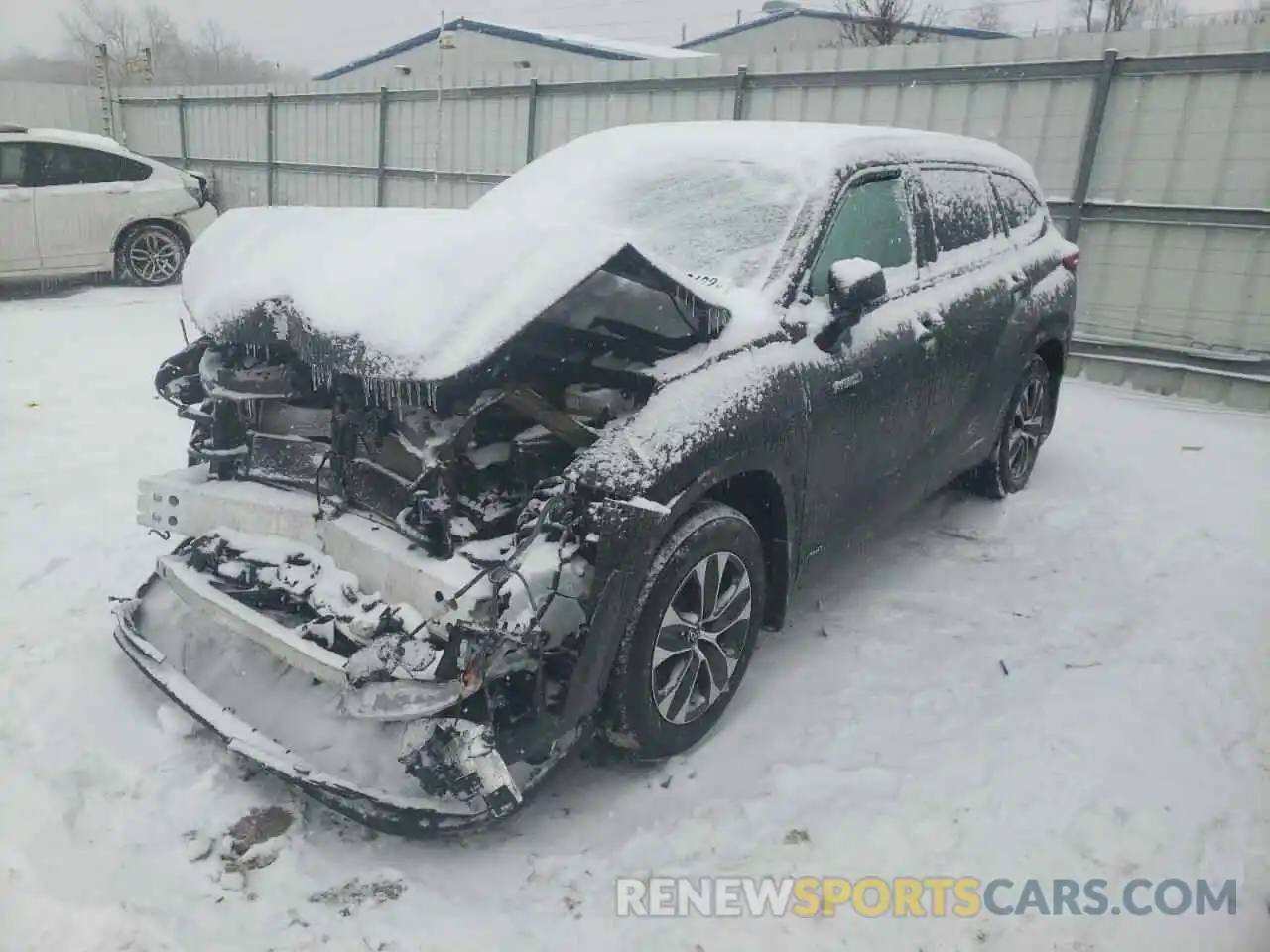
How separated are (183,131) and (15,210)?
7.28 metres

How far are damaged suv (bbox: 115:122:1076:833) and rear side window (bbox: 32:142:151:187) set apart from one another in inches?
316

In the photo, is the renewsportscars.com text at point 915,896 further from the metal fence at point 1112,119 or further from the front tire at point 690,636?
the metal fence at point 1112,119

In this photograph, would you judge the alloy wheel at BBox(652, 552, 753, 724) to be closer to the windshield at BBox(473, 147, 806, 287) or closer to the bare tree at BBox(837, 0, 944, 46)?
the windshield at BBox(473, 147, 806, 287)

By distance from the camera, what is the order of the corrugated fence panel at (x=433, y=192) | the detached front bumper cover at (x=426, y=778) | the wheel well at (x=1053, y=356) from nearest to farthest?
the detached front bumper cover at (x=426, y=778), the wheel well at (x=1053, y=356), the corrugated fence panel at (x=433, y=192)

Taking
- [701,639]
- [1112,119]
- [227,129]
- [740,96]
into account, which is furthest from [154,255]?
[701,639]

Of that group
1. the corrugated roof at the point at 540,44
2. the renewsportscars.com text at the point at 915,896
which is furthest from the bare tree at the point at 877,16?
the renewsportscars.com text at the point at 915,896

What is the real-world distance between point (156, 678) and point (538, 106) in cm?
922

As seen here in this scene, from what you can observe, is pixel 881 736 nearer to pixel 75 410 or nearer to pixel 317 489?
pixel 317 489

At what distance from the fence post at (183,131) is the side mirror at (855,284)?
53.0ft

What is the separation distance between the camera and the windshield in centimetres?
328

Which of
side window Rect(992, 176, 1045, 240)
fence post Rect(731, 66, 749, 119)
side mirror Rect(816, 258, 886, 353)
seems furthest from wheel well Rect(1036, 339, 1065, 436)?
fence post Rect(731, 66, 749, 119)

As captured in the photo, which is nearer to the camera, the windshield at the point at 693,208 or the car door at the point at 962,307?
the windshield at the point at 693,208

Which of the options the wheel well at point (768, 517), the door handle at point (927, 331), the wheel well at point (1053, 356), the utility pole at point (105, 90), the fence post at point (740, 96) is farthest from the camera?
the utility pole at point (105, 90)

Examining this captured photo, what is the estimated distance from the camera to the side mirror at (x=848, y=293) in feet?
9.87
